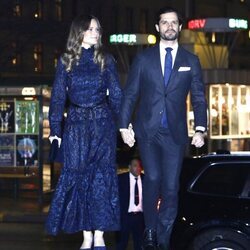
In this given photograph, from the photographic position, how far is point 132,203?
38.1 ft

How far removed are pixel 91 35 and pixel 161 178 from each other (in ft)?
3.93

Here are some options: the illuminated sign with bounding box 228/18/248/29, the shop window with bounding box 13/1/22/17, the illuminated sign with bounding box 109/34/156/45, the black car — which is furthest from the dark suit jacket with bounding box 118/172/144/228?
the illuminated sign with bounding box 109/34/156/45

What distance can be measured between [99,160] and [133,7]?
193 feet

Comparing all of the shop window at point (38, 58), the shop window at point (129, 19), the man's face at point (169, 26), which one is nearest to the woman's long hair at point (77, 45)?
the man's face at point (169, 26)

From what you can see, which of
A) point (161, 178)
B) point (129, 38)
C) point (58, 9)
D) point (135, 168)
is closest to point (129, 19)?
point (58, 9)

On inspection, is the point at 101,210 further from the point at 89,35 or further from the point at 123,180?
the point at 123,180

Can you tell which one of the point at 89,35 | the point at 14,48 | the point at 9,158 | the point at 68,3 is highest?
the point at 68,3

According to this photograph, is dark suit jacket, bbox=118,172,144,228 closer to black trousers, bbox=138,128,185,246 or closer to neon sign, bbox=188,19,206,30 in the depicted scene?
black trousers, bbox=138,128,185,246

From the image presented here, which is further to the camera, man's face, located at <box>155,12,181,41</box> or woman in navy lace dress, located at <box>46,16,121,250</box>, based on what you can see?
man's face, located at <box>155,12,181,41</box>

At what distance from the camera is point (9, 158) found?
23.0 metres

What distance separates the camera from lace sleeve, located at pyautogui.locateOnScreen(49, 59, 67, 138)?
256 inches

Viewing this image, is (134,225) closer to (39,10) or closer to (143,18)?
(39,10)

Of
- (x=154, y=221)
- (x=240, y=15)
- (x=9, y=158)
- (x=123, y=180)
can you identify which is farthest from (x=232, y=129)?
(x=240, y=15)

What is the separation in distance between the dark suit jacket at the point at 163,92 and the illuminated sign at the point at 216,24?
1066 inches
